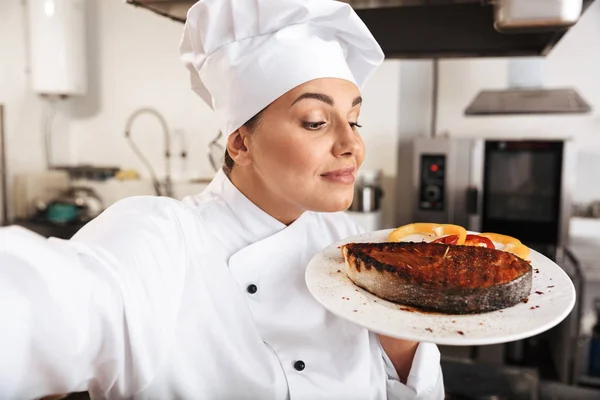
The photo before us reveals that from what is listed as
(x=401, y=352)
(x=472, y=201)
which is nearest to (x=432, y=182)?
(x=472, y=201)

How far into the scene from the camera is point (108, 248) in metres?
0.66

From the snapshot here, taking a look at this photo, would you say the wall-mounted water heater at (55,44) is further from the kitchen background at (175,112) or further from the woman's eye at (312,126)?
the woman's eye at (312,126)

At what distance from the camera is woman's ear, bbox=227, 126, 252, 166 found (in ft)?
2.86

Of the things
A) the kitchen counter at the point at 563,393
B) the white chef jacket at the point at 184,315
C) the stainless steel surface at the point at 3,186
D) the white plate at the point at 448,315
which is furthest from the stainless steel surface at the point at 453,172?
the stainless steel surface at the point at 3,186

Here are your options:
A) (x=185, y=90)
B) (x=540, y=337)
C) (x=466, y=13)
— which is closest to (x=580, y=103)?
(x=540, y=337)

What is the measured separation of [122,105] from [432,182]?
2.39 metres

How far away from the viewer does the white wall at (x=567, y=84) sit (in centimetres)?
347

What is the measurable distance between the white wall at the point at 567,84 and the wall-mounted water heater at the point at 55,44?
2708 millimetres

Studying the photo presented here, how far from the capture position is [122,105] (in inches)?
147

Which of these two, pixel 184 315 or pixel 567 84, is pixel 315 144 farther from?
pixel 567 84

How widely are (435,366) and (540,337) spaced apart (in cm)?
225

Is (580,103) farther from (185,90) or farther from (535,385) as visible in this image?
(185,90)

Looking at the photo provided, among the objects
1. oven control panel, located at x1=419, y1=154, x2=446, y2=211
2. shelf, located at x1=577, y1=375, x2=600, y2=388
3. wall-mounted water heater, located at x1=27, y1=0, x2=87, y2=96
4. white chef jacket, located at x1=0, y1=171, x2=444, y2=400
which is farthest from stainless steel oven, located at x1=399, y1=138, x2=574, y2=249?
wall-mounted water heater, located at x1=27, y1=0, x2=87, y2=96

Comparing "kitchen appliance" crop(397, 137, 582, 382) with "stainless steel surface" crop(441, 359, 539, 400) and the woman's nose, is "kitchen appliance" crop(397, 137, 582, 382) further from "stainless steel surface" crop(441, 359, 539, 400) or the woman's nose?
the woman's nose
